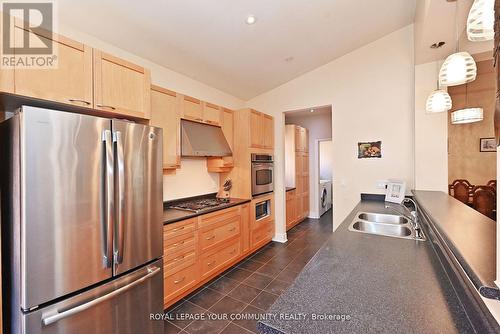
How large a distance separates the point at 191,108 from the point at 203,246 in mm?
1705

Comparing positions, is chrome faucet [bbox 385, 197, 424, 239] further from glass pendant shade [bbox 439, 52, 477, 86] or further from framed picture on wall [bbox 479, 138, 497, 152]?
framed picture on wall [bbox 479, 138, 497, 152]

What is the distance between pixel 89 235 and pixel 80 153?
0.53 meters

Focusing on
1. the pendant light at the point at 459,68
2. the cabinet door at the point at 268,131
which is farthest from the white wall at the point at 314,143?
the pendant light at the point at 459,68

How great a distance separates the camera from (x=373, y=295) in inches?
37.0

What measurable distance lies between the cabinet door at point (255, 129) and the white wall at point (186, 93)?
0.66 metres

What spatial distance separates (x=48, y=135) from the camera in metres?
1.27

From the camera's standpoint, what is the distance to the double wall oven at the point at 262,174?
11.5ft

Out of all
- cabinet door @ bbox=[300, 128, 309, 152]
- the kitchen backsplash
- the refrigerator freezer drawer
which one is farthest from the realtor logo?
cabinet door @ bbox=[300, 128, 309, 152]

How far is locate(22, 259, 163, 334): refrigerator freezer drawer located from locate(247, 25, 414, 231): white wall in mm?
2840

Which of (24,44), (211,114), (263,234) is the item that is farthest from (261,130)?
(24,44)

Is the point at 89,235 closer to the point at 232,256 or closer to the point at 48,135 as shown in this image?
the point at 48,135

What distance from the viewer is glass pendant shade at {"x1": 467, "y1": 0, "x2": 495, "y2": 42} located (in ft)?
3.11

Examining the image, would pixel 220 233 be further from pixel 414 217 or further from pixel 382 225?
pixel 414 217

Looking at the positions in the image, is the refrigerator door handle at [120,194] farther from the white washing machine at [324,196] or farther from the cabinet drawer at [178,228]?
the white washing machine at [324,196]
